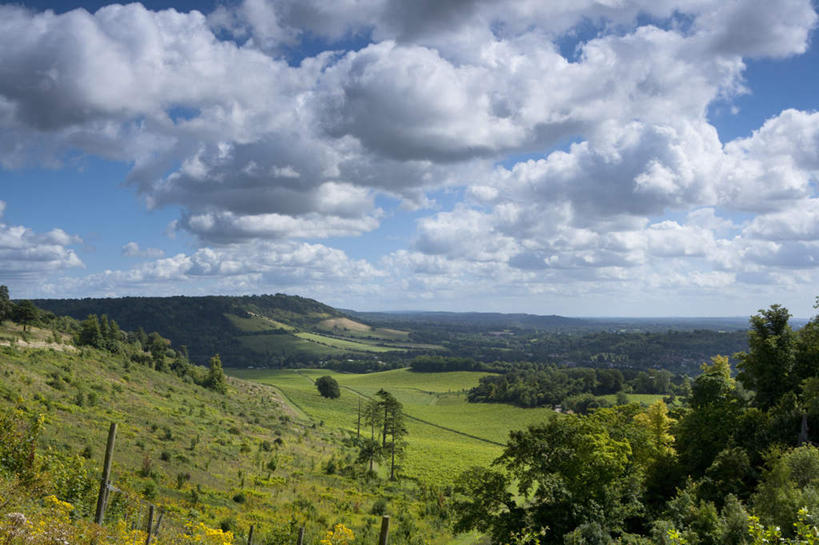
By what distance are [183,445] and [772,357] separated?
170 feet

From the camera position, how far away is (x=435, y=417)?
428 ft

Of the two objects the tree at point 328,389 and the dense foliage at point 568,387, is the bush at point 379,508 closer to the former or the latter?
the dense foliage at point 568,387

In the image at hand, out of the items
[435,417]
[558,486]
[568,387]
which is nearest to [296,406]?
[435,417]

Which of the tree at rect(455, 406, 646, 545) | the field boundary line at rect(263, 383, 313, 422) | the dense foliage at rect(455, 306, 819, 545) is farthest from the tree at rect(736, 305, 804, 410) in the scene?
the field boundary line at rect(263, 383, 313, 422)

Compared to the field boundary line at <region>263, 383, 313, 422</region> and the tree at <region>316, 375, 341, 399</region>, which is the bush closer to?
the field boundary line at <region>263, 383, 313, 422</region>

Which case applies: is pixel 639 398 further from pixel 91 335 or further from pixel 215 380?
pixel 91 335

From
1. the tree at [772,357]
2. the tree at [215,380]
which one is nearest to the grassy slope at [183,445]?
the tree at [215,380]

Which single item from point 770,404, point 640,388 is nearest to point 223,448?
point 770,404

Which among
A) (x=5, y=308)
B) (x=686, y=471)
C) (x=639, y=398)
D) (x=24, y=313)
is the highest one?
(x=5, y=308)

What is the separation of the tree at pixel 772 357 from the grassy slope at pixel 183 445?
29.5 meters

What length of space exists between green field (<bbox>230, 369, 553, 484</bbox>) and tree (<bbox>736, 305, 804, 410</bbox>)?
33.9m

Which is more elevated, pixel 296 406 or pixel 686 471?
pixel 686 471

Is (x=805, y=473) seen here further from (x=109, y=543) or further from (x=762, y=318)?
(x=109, y=543)

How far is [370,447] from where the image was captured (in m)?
61.5
